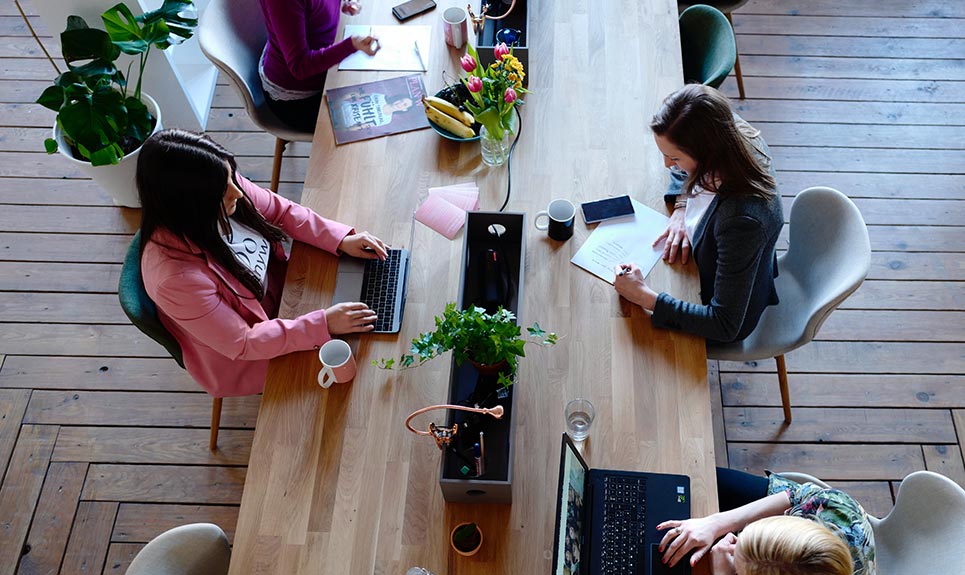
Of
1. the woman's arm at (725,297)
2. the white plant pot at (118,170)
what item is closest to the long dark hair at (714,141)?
the woman's arm at (725,297)

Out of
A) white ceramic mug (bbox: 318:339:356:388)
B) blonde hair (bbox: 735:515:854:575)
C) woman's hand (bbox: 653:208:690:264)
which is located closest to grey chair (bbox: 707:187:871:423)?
woman's hand (bbox: 653:208:690:264)

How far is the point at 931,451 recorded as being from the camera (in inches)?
110

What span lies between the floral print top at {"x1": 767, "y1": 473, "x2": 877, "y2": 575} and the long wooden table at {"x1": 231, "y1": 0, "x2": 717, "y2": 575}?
226mm

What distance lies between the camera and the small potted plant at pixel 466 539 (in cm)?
176

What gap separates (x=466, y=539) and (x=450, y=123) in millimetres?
1331

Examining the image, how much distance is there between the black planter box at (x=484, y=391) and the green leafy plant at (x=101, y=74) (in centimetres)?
165

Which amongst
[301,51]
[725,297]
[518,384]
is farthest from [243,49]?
[725,297]

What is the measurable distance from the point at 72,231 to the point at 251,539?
88.3 inches

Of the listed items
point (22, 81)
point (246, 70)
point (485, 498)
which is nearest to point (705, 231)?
point (485, 498)

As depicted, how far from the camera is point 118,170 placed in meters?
3.21

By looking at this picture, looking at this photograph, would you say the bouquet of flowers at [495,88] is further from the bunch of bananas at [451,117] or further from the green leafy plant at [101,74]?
the green leafy plant at [101,74]

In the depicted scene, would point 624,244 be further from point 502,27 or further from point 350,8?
point 350,8

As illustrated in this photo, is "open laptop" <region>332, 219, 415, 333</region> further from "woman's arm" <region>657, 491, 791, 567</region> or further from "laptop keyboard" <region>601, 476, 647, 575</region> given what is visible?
"woman's arm" <region>657, 491, 791, 567</region>

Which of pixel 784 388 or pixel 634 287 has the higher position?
pixel 634 287
